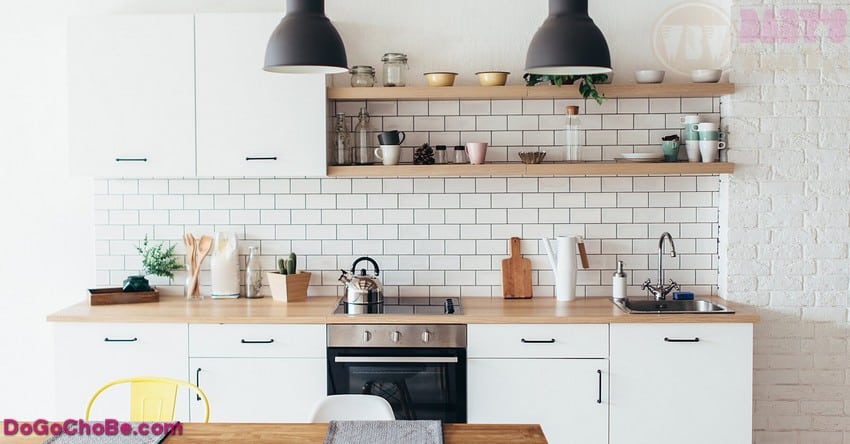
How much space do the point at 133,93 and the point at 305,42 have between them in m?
1.77

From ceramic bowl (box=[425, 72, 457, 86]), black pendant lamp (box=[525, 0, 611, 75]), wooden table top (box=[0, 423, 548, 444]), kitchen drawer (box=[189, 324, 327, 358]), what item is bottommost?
wooden table top (box=[0, 423, 548, 444])

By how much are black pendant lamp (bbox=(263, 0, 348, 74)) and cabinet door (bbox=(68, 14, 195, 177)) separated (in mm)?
1505

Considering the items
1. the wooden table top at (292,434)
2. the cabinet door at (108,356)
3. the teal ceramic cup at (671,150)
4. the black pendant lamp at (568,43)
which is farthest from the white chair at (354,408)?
the teal ceramic cup at (671,150)

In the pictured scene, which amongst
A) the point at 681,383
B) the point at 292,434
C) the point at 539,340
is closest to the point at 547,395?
the point at 539,340

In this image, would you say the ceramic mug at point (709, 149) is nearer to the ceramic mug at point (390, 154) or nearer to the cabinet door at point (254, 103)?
the ceramic mug at point (390, 154)

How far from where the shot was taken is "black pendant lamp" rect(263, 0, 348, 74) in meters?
2.95

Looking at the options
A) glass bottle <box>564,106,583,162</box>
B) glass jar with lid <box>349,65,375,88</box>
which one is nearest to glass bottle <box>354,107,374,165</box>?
glass jar with lid <box>349,65,375,88</box>

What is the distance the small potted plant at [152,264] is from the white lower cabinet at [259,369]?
604 mm

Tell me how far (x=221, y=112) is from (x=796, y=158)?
290cm

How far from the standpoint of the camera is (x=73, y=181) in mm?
4844

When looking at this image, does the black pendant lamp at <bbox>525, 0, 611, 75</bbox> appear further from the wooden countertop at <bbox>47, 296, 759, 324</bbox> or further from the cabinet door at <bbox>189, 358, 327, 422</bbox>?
the cabinet door at <bbox>189, 358, 327, 422</bbox>

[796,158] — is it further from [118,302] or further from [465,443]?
[118,302]

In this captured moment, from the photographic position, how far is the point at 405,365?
4105 millimetres

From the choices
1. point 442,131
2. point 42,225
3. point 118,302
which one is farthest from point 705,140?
point 42,225
